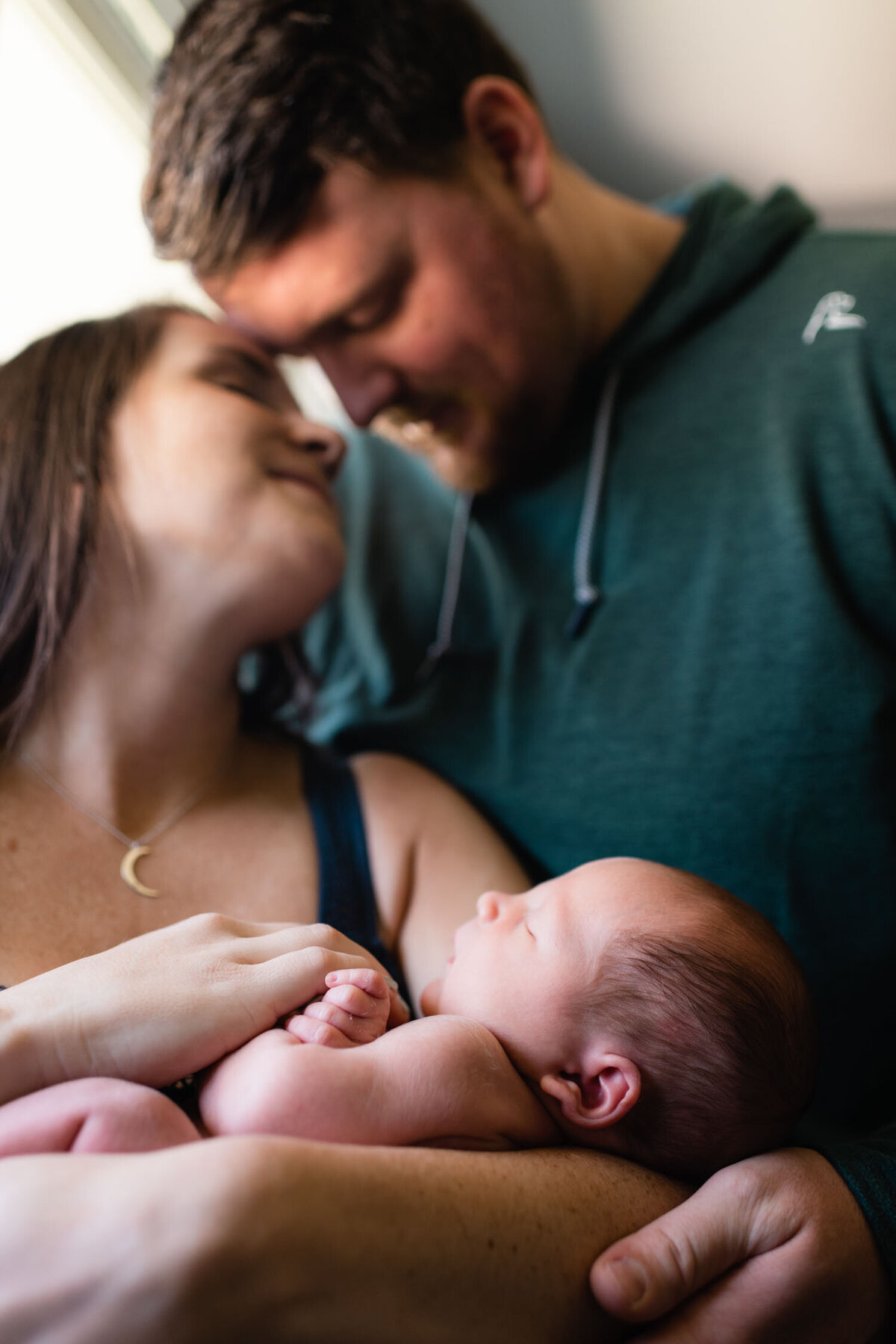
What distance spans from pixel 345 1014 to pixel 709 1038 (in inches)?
13.5

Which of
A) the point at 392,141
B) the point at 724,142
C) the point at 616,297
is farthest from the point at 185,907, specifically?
the point at 724,142

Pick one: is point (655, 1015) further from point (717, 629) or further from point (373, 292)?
point (373, 292)

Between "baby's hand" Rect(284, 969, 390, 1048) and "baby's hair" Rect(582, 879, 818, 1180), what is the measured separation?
0.73 ft

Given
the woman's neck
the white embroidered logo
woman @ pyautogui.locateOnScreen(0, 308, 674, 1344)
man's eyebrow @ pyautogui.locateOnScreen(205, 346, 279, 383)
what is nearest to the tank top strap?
woman @ pyautogui.locateOnScreen(0, 308, 674, 1344)

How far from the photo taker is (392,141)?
1305 millimetres

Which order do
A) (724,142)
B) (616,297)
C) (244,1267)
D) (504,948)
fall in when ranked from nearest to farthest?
(244,1267) → (504,948) → (616,297) → (724,142)

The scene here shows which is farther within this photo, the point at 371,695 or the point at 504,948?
the point at 371,695

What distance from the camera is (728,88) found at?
1.95m

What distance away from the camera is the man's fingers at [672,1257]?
2.19 feet

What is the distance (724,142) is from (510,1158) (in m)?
2.31

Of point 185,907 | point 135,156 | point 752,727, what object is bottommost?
point 752,727

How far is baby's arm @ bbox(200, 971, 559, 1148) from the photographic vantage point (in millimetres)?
654

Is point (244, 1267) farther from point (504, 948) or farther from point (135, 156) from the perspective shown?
point (135, 156)

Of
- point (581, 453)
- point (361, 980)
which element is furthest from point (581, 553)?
point (361, 980)
